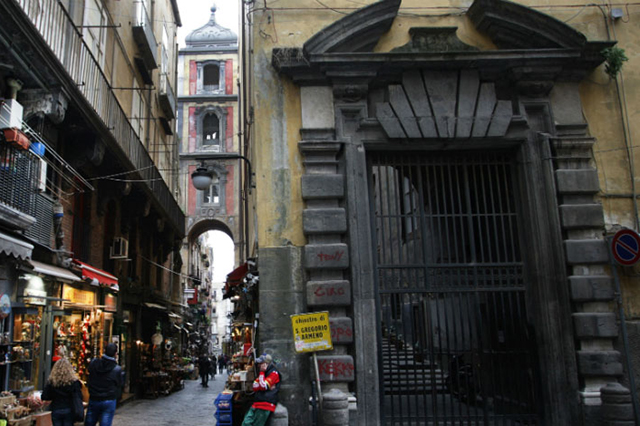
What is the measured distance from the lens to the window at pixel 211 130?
42719 millimetres

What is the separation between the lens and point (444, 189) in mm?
8930

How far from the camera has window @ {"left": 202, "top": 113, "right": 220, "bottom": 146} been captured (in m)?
42.7

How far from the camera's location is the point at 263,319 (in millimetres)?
8258

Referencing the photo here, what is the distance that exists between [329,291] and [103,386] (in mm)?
3420

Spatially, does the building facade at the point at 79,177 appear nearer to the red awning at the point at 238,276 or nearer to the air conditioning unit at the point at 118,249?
the air conditioning unit at the point at 118,249

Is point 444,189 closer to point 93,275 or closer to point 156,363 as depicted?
point 93,275

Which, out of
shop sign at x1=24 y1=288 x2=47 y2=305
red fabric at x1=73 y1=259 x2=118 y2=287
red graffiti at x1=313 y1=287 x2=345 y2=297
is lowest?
red graffiti at x1=313 y1=287 x2=345 y2=297

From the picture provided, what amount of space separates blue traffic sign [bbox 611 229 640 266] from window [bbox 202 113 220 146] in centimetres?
3699

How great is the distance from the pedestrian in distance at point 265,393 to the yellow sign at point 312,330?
0.55 metres

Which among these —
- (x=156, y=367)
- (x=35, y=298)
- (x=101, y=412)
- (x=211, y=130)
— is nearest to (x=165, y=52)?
(x=156, y=367)

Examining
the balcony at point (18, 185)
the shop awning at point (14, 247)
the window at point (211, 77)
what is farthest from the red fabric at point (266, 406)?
the window at point (211, 77)

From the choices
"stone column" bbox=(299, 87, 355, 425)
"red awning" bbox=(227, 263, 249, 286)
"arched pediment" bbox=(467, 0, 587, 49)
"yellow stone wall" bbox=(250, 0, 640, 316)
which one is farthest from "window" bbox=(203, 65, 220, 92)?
"arched pediment" bbox=(467, 0, 587, 49)

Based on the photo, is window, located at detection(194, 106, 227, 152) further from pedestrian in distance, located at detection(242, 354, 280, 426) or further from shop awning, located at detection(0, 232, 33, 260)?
pedestrian in distance, located at detection(242, 354, 280, 426)

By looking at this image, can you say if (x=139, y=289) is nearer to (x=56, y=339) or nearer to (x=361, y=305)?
(x=56, y=339)
